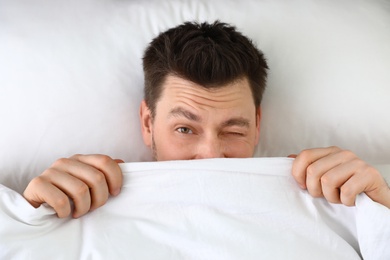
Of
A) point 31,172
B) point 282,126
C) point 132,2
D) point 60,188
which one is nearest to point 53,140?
point 31,172

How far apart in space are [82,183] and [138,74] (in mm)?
409

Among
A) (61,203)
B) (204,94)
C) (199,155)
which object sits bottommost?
(61,203)

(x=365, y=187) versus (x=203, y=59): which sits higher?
(x=203, y=59)

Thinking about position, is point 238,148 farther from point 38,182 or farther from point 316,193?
point 38,182

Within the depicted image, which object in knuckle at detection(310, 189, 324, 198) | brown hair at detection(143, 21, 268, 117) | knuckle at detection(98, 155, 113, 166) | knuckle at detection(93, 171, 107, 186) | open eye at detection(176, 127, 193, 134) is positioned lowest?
knuckle at detection(93, 171, 107, 186)

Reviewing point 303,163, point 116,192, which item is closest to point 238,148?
point 303,163

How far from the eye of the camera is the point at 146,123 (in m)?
1.23

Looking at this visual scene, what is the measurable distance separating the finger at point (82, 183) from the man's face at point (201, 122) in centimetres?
21

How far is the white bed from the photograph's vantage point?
122 cm

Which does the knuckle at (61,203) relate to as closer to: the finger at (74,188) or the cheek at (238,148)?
the finger at (74,188)

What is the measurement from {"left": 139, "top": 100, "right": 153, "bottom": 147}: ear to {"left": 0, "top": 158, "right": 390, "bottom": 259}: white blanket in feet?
0.68

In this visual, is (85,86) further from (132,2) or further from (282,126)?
(282,126)

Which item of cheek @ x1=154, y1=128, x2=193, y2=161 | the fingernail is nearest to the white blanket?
the fingernail

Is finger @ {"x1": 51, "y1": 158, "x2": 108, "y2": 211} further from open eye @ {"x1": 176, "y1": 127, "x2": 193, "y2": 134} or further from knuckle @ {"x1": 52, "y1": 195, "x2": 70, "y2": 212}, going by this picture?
open eye @ {"x1": 176, "y1": 127, "x2": 193, "y2": 134}
